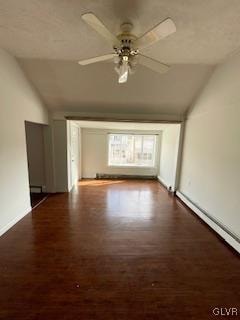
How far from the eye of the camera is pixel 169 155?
204 inches

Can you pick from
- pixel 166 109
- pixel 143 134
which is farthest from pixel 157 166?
pixel 166 109

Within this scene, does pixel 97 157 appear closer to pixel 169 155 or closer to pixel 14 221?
pixel 169 155

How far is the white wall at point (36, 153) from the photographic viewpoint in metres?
4.11

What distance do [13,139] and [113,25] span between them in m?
2.17

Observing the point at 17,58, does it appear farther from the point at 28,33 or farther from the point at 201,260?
the point at 201,260

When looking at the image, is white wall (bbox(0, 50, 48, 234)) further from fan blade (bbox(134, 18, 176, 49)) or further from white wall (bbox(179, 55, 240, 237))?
white wall (bbox(179, 55, 240, 237))

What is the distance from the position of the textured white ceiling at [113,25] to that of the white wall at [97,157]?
3724 millimetres

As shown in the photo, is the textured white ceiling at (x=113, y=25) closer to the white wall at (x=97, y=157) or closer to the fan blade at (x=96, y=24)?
the fan blade at (x=96, y=24)

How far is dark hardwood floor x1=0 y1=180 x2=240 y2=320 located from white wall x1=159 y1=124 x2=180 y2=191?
1.58 m

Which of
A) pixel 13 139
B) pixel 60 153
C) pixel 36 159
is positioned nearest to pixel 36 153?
pixel 36 159

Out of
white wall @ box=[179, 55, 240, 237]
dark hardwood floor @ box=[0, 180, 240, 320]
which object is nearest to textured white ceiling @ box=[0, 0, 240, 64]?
white wall @ box=[179, 55, 240, 237]

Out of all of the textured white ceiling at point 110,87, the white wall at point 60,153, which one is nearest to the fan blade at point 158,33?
the textured white ceiling at point 110,87

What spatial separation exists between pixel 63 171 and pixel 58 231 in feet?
6.52

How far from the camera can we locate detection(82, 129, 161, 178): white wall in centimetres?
613
